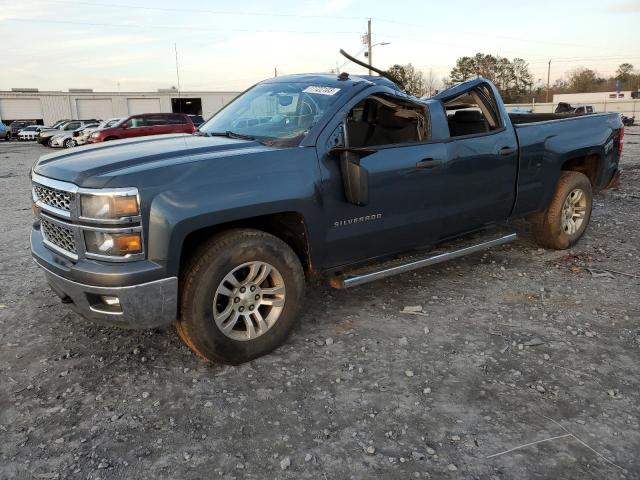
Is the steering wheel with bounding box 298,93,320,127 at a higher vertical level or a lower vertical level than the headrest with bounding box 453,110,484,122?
higher

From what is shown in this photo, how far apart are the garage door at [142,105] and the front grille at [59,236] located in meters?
55.9

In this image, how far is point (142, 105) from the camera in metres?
55.3

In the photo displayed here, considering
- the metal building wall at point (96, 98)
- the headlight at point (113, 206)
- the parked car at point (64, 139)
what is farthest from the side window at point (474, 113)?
the metal building wall at point (96, 98)

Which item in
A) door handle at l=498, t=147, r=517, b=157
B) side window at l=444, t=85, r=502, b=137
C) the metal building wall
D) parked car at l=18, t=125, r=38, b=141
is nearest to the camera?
door handle at l=498, t=147, r=517, b=157

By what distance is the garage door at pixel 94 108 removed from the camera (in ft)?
176

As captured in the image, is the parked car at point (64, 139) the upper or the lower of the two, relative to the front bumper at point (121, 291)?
upper

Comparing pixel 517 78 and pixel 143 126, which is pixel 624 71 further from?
pixel 143 126

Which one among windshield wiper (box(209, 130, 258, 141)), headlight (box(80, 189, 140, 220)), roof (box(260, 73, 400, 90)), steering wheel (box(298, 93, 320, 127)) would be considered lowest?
headlight (box(80, 189, 140, 220))

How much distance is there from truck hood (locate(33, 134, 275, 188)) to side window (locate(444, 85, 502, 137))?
2.20m

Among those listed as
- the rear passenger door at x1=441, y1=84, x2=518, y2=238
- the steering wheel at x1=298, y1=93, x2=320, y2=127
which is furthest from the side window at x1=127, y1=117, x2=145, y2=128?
the steering wheel at x1=298, y1=93, x2=320, y2=127

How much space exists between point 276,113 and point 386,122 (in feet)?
3.67

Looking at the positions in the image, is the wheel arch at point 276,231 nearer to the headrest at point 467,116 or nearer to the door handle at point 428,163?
the door handle at point 428,163

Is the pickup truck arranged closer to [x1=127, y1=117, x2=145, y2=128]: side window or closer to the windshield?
the windshield

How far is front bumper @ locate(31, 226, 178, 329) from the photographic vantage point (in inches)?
116
